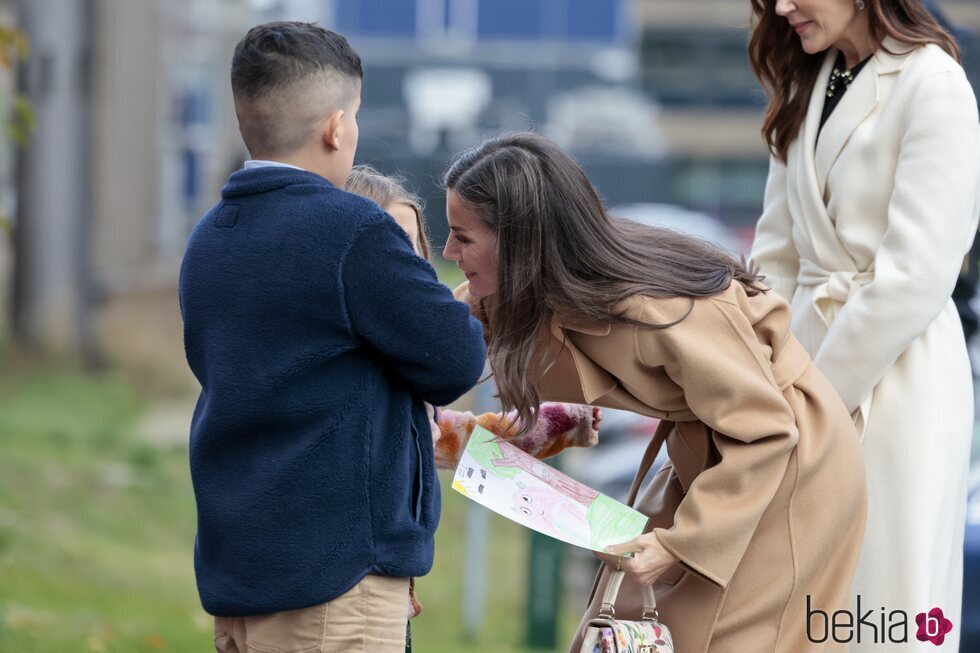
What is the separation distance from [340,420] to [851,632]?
1.28 metres

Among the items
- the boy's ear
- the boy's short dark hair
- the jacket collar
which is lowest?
the jacket collar

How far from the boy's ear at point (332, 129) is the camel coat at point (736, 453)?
62 centimetres

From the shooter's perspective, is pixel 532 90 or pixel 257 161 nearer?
pixel 257 161

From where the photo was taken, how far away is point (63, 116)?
10250 mm

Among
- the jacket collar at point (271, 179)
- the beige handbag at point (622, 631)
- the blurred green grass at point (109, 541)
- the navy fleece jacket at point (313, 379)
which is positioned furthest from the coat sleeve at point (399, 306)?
the blurred green grass at point (109, 541)

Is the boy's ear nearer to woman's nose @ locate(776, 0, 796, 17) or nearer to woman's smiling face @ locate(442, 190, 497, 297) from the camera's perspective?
woman's smiling face @ locate(442, 190, 497, 297)

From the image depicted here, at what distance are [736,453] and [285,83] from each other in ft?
3.67

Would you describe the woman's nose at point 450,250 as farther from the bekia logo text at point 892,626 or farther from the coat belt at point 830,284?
the bekia logo text at point 892,626

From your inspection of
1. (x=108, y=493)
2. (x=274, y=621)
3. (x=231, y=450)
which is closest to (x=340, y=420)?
(x=231, y=450)

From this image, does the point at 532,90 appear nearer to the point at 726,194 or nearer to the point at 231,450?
the point at 726,194

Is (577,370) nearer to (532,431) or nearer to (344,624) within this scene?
(532,431)

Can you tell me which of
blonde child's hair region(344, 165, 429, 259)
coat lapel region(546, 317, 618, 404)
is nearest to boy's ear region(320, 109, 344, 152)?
blonde child's hair region(344, 165, 429, 259)

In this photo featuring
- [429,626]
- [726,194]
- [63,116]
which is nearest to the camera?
[429,626]

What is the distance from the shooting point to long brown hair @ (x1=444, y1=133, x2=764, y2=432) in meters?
2.57
